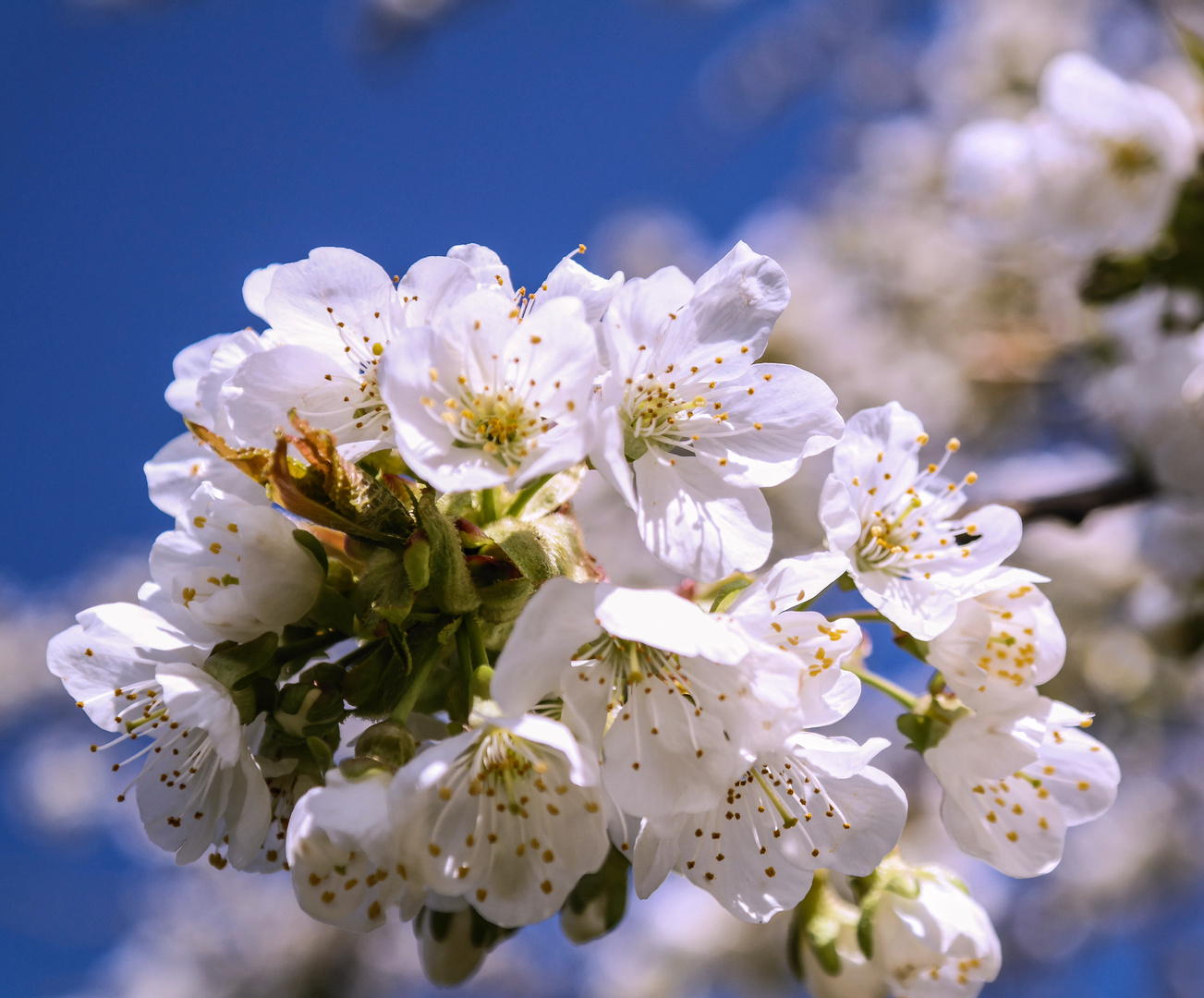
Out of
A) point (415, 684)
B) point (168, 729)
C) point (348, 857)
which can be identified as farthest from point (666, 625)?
point (168, 729)

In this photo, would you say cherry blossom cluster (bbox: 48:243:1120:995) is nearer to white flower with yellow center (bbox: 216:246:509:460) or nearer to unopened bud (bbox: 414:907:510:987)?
white flower with yellow center (bbox: 216:246:509:460)

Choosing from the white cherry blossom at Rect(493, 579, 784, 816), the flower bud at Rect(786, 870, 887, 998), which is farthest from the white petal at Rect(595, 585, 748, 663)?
the flower bud at Rect(786, 870, 887, 998)

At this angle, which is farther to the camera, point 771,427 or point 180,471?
point 180,471

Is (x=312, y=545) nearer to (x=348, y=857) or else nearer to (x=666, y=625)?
(x=348, y=857)

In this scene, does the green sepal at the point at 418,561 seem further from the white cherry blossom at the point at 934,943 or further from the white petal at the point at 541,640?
the white cherry blossom at the point at 934,943

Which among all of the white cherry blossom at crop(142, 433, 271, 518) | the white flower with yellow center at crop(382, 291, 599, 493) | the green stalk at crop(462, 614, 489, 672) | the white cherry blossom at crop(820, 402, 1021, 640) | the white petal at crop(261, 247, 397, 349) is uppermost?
the white petal at crop(261, 247, 397, 349)

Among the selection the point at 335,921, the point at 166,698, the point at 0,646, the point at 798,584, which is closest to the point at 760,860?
the point at 798,584

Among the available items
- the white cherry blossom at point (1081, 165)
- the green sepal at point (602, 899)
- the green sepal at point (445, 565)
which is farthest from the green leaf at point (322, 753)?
the white cherry blossom at point (1081, 165)
